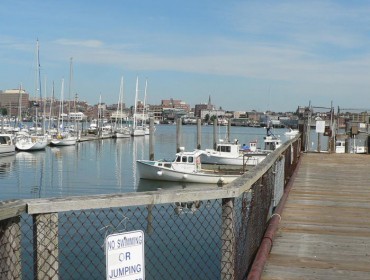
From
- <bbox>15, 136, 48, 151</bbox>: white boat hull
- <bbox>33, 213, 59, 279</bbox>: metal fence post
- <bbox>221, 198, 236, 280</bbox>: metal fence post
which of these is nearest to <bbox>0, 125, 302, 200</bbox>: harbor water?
<bbox>15, 136, 48, 151</bbox>: white boat hull

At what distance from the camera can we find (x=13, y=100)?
19388 centimetres

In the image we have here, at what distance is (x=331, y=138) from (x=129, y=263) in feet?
85.4

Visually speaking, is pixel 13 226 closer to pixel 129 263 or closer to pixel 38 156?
pixel 129 263

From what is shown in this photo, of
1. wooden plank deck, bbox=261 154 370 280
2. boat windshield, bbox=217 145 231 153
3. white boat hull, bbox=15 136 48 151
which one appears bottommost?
white boat hull, bbox=15 136 48 151

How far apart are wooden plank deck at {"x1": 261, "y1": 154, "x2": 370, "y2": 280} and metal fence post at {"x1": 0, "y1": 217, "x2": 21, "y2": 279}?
2.89 m

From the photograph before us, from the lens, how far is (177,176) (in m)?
36.5

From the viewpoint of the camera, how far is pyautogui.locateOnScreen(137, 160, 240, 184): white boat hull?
35219mm

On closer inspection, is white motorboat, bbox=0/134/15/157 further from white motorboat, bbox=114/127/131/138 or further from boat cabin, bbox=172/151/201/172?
white motorboat, bbox=114/127/131/138

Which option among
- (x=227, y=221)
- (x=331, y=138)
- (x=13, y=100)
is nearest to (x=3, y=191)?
(x=331, y=138)

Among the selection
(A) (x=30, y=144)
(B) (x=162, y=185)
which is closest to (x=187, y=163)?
(B) (x=162, y=185)

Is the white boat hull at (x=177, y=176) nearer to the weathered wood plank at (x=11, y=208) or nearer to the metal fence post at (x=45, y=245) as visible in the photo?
the metal fence post at (x=45, y=245)

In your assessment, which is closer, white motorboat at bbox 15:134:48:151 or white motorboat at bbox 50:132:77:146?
white motorboat at bbox 15:134:48:151

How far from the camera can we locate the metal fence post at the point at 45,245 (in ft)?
11.0

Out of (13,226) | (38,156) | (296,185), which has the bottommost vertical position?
(38,156)
